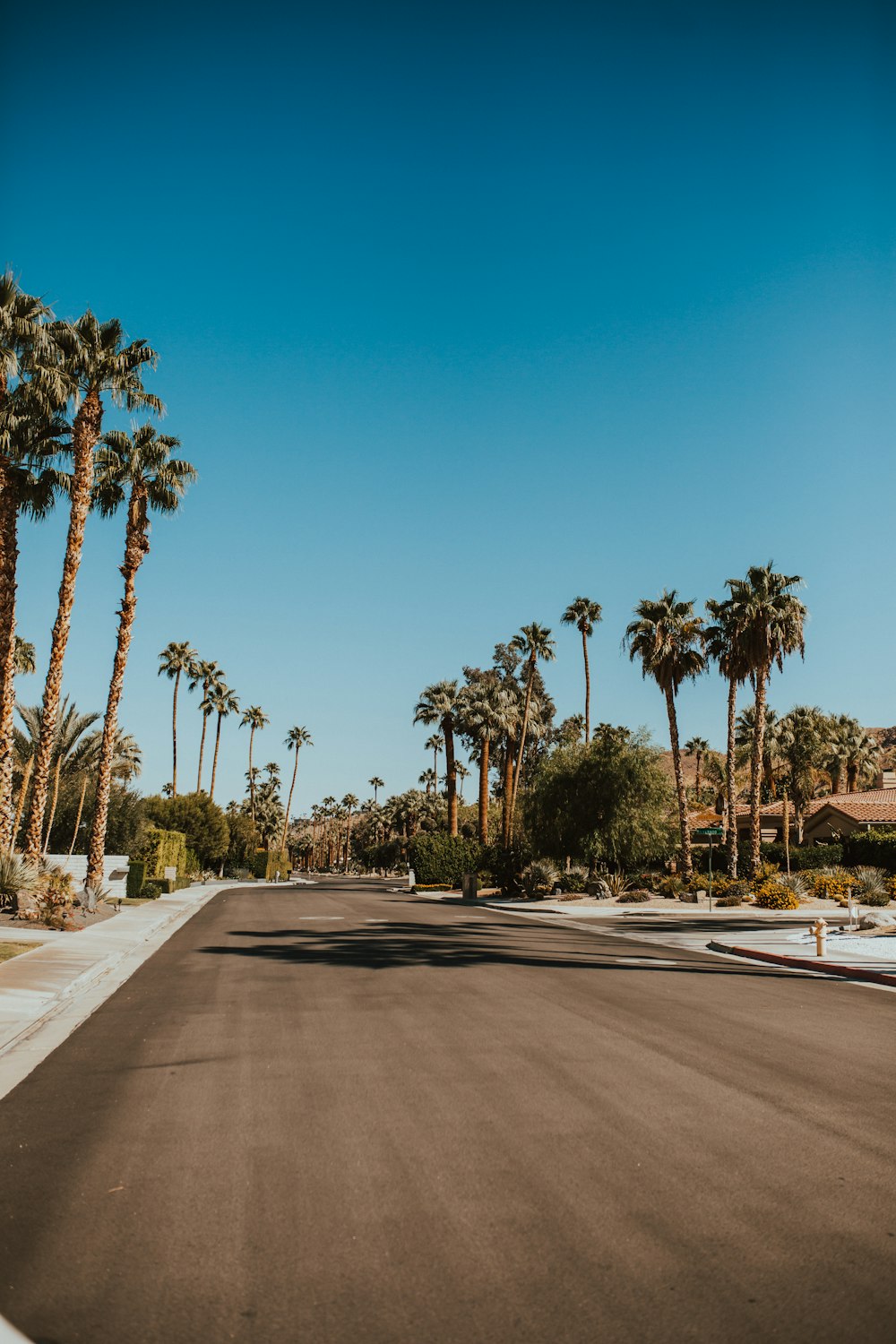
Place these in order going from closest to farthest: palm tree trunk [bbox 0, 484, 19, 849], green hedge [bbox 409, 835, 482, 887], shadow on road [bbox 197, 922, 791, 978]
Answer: shadow on road [bbox 197, 922, 791, 978] → palm tree trunk [bbox 0, 484, 19, 849] → green hedge [bbox 409, 835, 482, 887]

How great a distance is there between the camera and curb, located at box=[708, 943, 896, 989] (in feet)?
50.3

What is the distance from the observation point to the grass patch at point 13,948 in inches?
615

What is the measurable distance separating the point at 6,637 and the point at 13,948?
11.2 metres

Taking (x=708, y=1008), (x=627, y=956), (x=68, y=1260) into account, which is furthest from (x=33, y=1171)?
(x=627, y=956)

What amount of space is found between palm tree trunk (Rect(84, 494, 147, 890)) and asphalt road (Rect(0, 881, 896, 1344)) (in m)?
20.2

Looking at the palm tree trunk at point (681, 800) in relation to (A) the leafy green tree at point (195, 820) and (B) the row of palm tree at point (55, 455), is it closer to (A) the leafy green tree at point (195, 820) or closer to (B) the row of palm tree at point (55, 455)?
(B) the row of palm tree at point (55, 455)

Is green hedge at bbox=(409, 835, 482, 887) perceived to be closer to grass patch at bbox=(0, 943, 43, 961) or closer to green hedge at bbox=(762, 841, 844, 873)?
green hedge at bbox=(762, 841, 844, 873)

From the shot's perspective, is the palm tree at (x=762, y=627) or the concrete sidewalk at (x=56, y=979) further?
the palm tree at (x=762, y=627)

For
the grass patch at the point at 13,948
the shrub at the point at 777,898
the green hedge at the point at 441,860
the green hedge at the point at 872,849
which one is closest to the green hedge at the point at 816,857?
the green hedge at the point at 872,849

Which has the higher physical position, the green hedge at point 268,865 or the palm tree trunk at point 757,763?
the palm tree trunk at point 757,763

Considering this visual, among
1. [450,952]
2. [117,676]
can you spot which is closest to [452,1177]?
[450,952]

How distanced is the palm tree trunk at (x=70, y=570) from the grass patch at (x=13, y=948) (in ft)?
27.7

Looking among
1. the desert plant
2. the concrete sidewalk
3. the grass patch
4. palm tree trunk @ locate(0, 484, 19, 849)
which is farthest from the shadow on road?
the desert plant

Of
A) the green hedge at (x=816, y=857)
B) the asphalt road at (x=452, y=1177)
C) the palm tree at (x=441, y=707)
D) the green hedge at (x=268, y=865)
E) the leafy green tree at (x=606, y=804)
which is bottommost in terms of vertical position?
the green hedge at (x=268, y=865)
